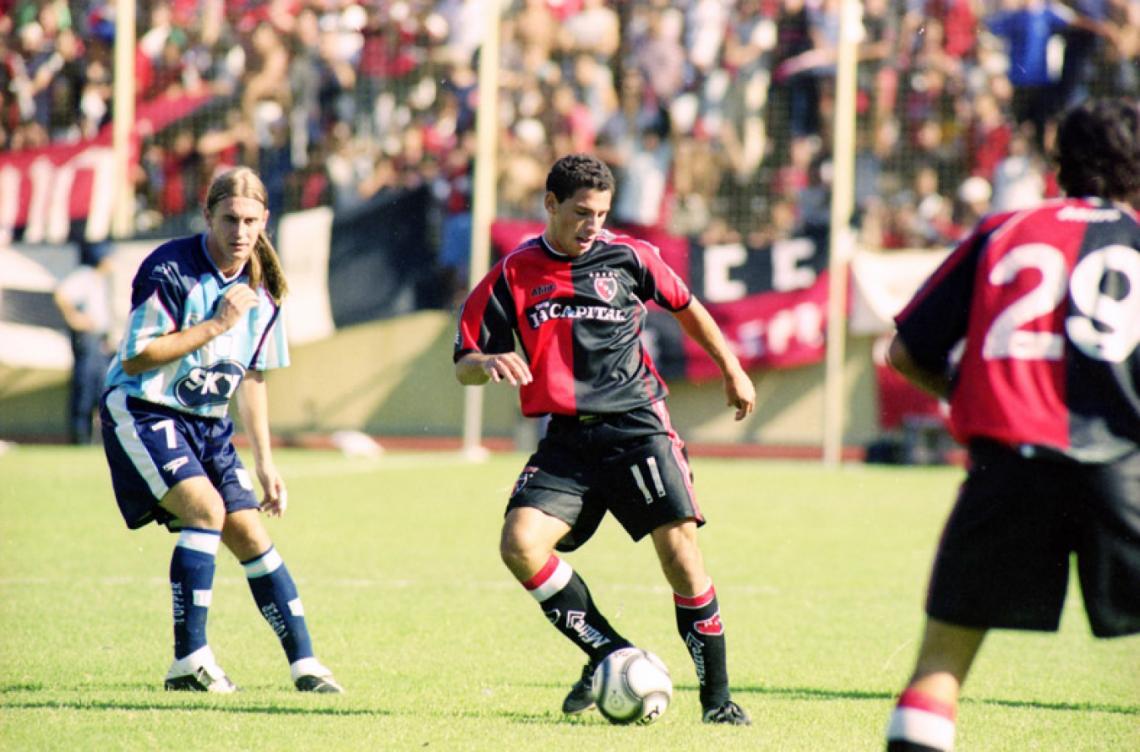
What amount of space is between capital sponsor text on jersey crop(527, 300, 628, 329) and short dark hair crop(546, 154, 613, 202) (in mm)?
372

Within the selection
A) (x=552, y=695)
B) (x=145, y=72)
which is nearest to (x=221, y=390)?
(x=552, y=695)

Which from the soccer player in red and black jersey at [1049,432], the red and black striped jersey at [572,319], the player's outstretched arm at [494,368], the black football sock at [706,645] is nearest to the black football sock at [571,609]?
the black football sock at [706,645]

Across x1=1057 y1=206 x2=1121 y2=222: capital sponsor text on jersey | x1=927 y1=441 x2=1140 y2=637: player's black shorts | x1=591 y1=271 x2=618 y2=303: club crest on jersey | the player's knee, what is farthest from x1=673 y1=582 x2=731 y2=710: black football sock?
x1=1057 y1=206 x2=1121 y2=222: capital sponsor text on jersey

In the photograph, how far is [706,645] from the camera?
5480mm

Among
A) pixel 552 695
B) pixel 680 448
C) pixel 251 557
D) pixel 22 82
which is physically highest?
pixel 22 82

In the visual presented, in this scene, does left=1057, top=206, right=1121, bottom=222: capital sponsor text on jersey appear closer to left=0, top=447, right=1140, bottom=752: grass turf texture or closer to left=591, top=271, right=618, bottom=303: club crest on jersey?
left=0, top=447, right=1140, bottom=752: grass turf texture

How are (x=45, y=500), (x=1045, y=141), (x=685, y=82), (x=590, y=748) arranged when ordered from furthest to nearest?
(x=685, y=82), (x=1045, y=141), (x=45, y=500), (x=590, y=748)

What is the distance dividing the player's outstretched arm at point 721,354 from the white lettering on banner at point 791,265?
1256 centimetres

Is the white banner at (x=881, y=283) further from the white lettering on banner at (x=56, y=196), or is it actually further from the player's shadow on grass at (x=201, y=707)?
the player's shadow on grass at (x=201, y=707)

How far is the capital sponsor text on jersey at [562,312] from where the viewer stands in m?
5.64

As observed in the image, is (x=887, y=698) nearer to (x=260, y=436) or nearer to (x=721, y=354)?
(x=721, y=354)

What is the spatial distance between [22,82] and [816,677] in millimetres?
16909

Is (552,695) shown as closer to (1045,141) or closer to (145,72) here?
(1045,141)

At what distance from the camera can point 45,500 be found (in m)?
12.5
